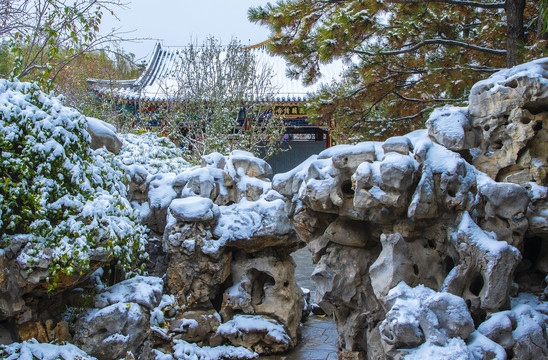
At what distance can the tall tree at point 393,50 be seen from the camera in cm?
539

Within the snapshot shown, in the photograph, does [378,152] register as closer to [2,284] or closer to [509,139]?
[509,139]

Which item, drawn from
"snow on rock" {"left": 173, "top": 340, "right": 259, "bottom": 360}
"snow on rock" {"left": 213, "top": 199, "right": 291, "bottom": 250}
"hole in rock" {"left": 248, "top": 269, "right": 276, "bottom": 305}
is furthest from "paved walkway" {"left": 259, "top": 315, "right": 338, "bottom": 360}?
"snow on rock" {"left": 213, "top": 199, "right": 291, "bottom": 250}

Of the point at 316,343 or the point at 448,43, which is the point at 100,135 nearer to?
the point at 316,343

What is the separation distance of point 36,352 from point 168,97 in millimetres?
8089

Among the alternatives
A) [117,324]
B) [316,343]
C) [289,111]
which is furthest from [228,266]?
[289,111]

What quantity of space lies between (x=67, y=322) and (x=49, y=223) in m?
0.94

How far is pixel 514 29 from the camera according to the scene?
5023 millimetres

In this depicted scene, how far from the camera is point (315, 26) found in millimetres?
5867

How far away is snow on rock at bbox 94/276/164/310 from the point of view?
3.90m

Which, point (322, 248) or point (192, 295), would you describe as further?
point (192, 295)

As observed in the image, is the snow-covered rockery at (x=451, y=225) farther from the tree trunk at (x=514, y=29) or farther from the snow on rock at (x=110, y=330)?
the snow on rock at (x=110, y=330)

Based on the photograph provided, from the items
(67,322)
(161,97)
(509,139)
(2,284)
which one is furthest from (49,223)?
(161,97)

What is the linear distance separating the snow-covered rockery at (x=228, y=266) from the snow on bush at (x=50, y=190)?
1848 mm

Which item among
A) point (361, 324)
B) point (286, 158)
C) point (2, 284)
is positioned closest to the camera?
point (2, 284)
